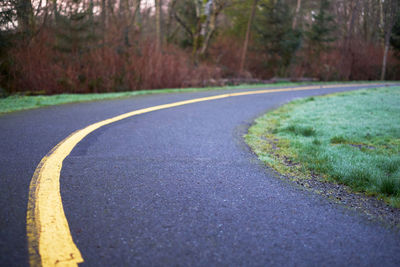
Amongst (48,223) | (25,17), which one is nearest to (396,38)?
(25,17)

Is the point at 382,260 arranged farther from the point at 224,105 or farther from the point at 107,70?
the point at 107,70

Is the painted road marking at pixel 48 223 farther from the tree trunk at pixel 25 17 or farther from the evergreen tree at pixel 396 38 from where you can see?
the evergreen tree at pixel 396 38

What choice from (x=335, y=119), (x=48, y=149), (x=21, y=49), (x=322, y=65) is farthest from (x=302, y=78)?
(x=48, y=149)

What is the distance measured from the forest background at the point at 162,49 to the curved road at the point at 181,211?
7865 mm

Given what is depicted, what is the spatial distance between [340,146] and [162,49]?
13366 millimetres

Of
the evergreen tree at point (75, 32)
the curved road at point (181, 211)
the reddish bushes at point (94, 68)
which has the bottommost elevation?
the curved road at point (181, 211)

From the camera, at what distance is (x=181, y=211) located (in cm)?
242

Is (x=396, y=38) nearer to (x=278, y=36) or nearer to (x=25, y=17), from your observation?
(x=278, y=36)

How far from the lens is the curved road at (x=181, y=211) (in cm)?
187

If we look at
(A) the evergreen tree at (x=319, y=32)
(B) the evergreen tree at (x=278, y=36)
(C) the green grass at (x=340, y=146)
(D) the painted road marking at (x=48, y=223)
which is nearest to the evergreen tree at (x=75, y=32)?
(C) the green grass at (x=340, y=146)

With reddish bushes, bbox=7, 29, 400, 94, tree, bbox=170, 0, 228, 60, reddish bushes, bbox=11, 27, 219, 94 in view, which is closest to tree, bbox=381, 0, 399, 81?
tree, bbox=170, 0, 228, 60

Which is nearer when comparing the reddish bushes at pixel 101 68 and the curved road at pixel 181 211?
the curved road at pixel 181 211

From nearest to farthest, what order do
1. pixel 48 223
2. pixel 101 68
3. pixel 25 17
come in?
pixel 48 223
pixel 25 17
pixel 101 68

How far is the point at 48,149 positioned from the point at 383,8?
29.0 m
